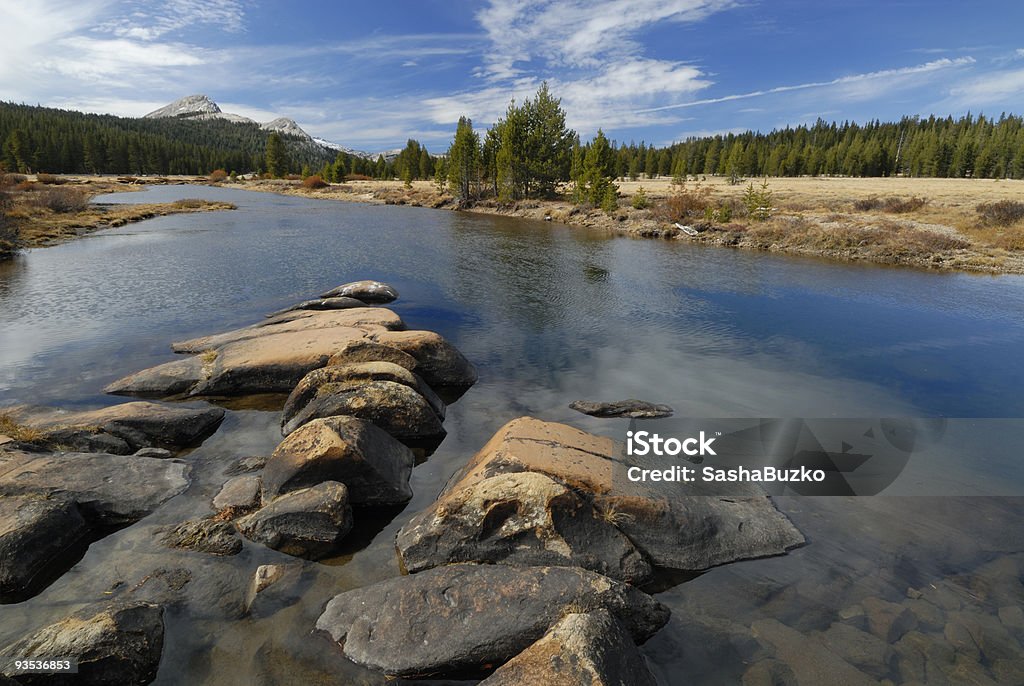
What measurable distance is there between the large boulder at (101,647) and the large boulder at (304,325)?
11.7m

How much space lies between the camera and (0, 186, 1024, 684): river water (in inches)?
300

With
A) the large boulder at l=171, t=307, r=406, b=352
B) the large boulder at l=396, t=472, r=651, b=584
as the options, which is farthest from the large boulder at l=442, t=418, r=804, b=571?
the large boulder at l=171, t=307, r=406, b=352

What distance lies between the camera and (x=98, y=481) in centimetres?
990

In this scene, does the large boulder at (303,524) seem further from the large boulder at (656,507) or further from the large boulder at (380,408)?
the large boulder at (380,408)

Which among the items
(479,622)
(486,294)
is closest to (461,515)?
(479,622)

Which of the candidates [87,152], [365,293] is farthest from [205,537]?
[87,152]

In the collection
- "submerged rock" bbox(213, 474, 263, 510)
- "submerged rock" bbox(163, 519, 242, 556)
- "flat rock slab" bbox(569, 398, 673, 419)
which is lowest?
"submerged rock" bbox(163, 519, 242, 556)

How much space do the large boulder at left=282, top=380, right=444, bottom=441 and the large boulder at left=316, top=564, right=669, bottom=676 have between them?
17.2 ft

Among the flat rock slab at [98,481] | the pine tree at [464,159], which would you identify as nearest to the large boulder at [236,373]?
the flat rock slab at [98,481]

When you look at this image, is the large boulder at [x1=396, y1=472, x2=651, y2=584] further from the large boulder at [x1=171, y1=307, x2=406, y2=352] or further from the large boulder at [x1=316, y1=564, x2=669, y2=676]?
the large boulder at [x1=171, y1=307, x2=406, y2=352]

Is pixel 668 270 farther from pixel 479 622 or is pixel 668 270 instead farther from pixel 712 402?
pixel 479 622

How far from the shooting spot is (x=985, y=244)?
136ft

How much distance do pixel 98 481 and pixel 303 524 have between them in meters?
4.41

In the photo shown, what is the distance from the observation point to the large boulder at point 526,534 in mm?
8273
